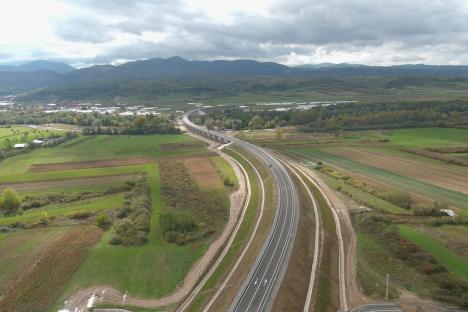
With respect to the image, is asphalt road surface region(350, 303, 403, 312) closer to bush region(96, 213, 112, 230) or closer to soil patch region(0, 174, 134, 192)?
bush region(96, 213, 112, 230)

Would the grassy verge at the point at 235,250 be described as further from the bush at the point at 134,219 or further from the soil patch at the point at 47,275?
the soil patch at the point at 47,275

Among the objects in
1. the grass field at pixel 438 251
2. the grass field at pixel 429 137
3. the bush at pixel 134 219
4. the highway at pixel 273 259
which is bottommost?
the grass field at pixel 438 251

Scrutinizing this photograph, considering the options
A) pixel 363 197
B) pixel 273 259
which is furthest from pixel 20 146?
pixel 363 197

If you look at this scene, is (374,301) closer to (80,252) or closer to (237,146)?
(80,252)

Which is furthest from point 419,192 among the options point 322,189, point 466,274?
point 466,274

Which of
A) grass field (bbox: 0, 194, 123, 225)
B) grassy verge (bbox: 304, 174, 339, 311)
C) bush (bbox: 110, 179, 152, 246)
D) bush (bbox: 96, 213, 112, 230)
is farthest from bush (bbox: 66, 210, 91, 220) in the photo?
grassy verge (bbox: 304, 174, 339, 311)

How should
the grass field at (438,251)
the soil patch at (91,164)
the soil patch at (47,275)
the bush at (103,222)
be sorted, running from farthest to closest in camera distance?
the soil patch at (91,164) → the bush at (103,222) → the grass field at (438,251) → the soil patch at (47,275)

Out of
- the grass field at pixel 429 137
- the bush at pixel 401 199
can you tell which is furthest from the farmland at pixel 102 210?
the grass field at pixel 429 137
